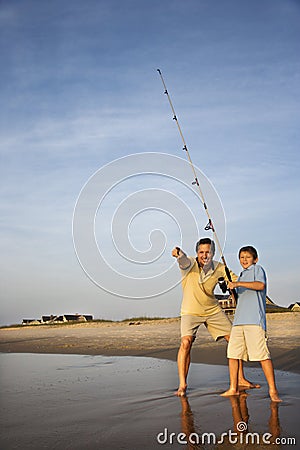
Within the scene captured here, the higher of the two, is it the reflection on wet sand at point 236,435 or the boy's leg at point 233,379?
the boy's leg at point 233,379

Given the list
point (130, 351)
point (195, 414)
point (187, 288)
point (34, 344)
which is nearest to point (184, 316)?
point (187, 288)

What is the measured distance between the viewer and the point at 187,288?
634 cm

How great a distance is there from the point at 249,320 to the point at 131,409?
1.57m

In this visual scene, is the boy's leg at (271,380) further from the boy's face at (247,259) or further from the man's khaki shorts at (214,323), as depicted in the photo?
the boy's face at (247,259)

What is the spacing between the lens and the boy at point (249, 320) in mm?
5508

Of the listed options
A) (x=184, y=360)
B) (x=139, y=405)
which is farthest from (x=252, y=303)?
(x=139, y=405)

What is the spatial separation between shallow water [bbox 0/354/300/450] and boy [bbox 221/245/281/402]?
357mm

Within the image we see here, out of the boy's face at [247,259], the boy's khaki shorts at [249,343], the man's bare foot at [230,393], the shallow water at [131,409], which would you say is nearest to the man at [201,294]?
the boy's face at [247,259]

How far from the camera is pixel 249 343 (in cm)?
559

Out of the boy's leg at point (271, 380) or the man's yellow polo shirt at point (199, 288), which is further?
the man's yellow polo shirt at point (199, 288)

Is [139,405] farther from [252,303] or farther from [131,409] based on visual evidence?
[252,303]

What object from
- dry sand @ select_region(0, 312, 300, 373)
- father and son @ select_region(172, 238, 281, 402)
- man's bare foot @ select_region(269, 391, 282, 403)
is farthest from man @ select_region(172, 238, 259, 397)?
dry sand @ select_region(0, 312, 300, 373)

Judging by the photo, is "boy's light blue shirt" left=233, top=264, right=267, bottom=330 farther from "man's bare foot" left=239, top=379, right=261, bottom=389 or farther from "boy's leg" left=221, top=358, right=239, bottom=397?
"man's bare foot" left=239, top=379, right=261, bottom=389

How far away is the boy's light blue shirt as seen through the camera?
5.63 metres
